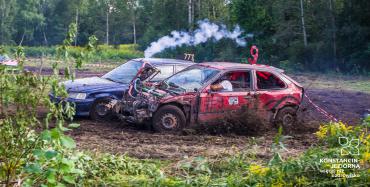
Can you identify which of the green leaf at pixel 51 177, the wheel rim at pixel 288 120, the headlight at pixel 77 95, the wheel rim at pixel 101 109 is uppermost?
the headlight at pixel 77 95

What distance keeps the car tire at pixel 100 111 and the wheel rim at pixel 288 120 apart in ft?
13.3

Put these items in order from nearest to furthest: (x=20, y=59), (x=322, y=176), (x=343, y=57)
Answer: (x=20, y=59) → (x=322, y=176) → (x=343, y=57)

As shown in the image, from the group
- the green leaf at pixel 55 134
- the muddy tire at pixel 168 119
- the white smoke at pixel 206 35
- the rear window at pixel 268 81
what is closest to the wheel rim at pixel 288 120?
the rear window at pixel 268 81

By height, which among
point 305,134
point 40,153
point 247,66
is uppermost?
point 247,66

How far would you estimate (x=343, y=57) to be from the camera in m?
33.3

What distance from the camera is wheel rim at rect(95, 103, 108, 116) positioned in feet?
37.1

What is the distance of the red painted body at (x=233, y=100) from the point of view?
10.1 metres

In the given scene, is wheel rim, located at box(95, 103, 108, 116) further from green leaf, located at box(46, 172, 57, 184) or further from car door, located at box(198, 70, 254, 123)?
green leaf, located at box(46, 172, 57, 184)

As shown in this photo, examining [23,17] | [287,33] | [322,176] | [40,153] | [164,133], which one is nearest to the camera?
[40,153]

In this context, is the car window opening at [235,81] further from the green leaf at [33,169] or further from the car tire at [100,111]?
the green leaf at [33,169]

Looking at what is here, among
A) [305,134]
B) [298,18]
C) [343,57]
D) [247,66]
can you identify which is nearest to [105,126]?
[247,66]

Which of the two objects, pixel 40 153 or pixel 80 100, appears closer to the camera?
pixel 40 153

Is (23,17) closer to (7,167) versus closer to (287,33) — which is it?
(287,33)

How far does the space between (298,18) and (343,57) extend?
512cm
